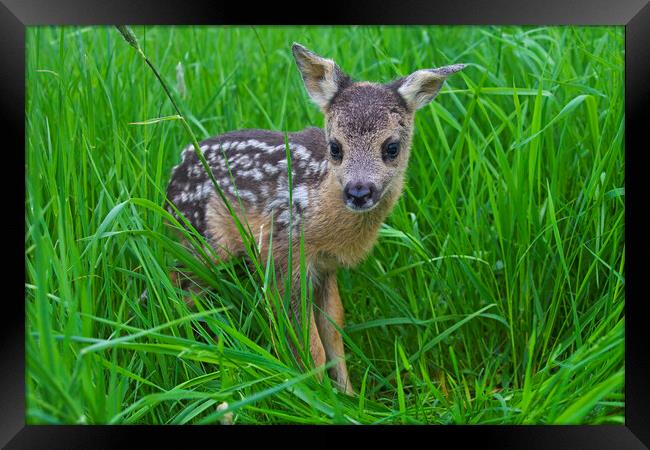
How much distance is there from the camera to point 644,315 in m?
2.56

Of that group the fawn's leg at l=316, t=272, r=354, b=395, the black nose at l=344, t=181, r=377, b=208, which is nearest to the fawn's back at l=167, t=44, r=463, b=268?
the black nose at l=344, t=181, r=377, b=208

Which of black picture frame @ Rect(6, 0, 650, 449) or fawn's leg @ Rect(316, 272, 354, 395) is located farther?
fawn's leg @ Rect(316, 272, 354, 395)

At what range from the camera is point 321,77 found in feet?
10.7

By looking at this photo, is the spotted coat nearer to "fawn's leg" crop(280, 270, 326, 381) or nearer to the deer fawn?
the deer fawn

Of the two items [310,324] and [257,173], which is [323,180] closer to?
[257,173]

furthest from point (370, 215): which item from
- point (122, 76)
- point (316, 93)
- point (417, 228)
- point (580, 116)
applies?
point (122, 76)

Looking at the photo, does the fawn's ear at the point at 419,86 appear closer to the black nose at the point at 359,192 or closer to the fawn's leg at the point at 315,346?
the black nose at the point at 359,192

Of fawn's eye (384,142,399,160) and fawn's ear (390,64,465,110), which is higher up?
fawn's ear (390,64,465,110)

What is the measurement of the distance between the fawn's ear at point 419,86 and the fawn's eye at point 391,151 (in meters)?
0.19

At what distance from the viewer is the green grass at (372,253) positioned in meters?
2.49

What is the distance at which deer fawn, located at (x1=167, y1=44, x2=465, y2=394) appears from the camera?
10.2ft

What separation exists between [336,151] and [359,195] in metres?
0.31

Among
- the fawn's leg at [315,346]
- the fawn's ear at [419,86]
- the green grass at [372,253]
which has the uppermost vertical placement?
the fawn's ear at [419,86]
